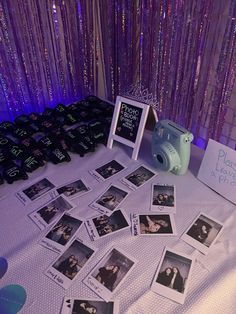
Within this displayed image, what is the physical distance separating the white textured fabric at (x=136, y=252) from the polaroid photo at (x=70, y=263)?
15mm

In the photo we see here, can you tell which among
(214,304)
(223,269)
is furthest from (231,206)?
(214,304)

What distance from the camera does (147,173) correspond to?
1149 mm

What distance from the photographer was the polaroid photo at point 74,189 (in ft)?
3.51

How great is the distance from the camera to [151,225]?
3.06 feet

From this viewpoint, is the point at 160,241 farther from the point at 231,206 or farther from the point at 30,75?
the point at 30,75

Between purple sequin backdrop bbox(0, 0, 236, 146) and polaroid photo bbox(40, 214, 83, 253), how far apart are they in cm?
67

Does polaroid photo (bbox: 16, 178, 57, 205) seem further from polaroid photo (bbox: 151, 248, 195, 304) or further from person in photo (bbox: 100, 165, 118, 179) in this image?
polaroid photo (bbox: 151, 248, 195, 304)

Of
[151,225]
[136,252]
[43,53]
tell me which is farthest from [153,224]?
[43,53]

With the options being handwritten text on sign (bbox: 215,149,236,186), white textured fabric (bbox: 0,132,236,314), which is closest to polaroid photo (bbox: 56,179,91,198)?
white textured fabric (bbox: 0,132,236,314)

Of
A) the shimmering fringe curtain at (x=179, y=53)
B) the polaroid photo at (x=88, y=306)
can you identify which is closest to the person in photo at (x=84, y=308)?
the polaroid photo at (x=88, y=306)

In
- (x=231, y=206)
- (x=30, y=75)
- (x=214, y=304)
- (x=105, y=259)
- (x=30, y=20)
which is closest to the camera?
(x=214, y=304)

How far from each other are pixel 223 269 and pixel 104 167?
591mm

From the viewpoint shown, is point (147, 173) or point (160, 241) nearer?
point (160, 241)

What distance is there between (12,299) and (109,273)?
26cm
